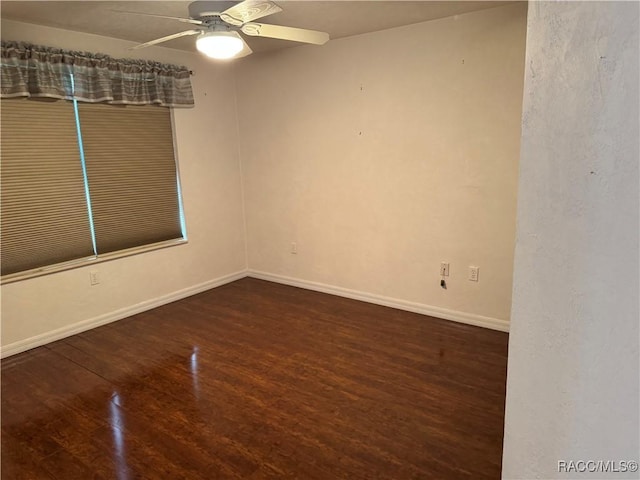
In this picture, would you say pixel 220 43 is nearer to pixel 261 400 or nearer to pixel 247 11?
pixel 247 11

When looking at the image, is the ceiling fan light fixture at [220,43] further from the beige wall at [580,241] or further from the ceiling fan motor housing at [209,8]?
the beige wall at [580,241]

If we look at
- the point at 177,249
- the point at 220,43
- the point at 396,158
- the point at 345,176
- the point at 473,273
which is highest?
the point at 220,43

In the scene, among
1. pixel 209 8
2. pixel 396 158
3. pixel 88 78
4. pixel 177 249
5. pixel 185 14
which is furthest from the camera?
pixel 177 249

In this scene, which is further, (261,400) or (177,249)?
(177,249)

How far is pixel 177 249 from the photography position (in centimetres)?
432

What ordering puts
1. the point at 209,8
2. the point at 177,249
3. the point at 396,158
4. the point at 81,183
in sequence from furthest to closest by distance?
1. the point at 177,249
2. the point at 396,158
3. the point at 81,183
4. the point at 209,8

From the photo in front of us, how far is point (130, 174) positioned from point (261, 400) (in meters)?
2.51

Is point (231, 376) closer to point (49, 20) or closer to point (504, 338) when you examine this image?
point (504, 338)

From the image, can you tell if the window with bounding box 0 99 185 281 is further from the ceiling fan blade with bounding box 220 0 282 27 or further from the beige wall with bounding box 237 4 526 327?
the ceiling fan blade with bounding box 220 0 282 27

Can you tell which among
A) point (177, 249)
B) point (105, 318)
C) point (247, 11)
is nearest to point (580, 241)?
point (247, 11)

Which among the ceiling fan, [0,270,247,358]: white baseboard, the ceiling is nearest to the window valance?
the ceiling

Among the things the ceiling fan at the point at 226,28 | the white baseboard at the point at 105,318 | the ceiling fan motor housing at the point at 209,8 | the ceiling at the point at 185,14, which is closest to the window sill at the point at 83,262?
the white baseboard at the point at 105,318

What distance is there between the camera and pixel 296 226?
4566 millimetres

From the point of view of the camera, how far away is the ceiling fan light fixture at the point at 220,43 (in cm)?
245
